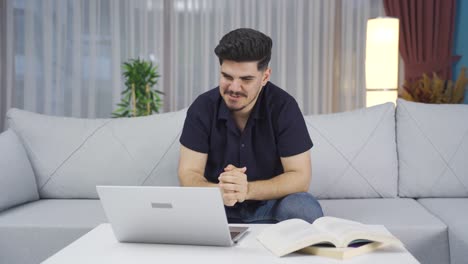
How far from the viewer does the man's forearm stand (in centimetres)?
200

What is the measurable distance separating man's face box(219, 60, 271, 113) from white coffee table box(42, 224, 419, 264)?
65cm

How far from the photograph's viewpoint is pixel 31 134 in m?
2.82

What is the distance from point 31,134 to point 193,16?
9.20ft

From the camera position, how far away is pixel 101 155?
9.11 feet

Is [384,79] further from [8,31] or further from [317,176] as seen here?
[8,31]

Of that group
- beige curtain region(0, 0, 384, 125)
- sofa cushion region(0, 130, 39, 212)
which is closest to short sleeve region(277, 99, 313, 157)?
sofa cushion region(0, 130, 39, 212)

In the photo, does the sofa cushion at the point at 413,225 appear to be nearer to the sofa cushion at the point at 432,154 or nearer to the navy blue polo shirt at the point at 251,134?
the sofa cushion at the point at 432,154

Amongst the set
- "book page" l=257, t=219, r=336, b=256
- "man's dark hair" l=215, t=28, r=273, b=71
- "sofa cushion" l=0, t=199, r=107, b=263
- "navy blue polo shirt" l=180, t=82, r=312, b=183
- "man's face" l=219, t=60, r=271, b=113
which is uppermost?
"man's dark hair" l=215, t=28, r=273, b=71

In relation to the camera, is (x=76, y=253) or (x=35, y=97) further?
(x=35, y=97)

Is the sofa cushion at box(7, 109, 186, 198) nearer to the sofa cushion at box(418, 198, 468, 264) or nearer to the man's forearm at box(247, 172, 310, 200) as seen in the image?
the man's forearm at box(247, 172, 310, 200)

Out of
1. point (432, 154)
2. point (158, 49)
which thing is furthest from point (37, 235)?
point (158, 49)

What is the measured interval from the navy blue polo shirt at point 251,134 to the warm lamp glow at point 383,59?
229 centimetres

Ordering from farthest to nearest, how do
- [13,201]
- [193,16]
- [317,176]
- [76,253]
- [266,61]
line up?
[193,16] < [317,176] < [13,201] < [266,61] < [76,253]

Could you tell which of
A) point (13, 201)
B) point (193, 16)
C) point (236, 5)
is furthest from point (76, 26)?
point (13, 201)
